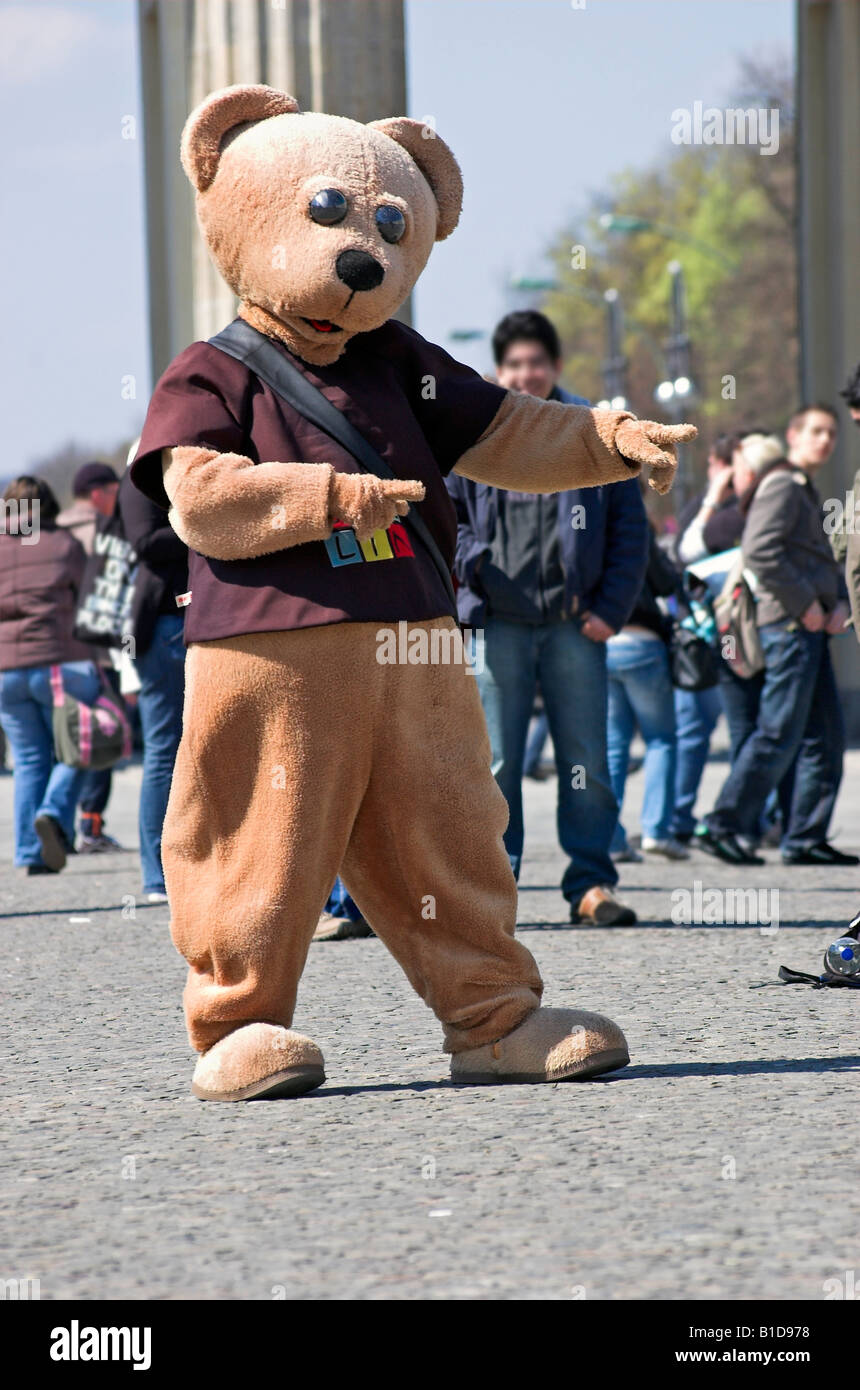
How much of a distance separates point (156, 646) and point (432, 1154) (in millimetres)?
4536

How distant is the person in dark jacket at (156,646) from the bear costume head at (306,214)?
313 cm

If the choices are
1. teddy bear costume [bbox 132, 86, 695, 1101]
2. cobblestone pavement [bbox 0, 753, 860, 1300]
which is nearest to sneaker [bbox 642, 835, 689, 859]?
cobblestone pavement [bbox 0, 753, 860, 1300]

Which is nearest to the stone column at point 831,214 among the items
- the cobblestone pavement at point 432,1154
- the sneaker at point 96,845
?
the sneaker at point 96,845

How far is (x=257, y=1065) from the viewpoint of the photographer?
14.9 feet

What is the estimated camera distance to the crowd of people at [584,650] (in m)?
7.55

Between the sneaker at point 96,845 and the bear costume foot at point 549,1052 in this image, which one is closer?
the bear costume foot at point 549,1052

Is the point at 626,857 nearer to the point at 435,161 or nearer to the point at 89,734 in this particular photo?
the point at 89,734

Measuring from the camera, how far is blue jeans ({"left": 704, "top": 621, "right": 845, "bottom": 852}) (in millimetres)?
9758
